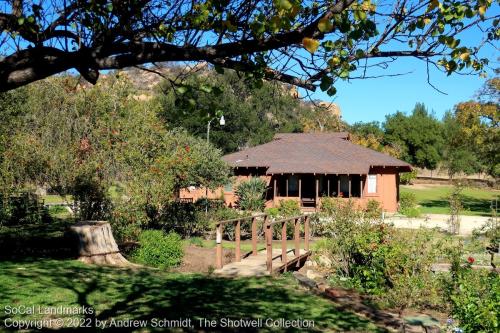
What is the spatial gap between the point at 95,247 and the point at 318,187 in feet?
79.2

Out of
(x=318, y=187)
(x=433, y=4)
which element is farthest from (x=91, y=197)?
(x=318, y=187)

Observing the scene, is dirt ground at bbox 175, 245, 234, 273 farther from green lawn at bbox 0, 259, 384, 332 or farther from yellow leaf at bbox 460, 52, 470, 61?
yellow leaf at bbox 460, 52, 470, 61

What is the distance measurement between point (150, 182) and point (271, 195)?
63.6 ft

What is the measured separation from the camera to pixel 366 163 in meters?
32.2

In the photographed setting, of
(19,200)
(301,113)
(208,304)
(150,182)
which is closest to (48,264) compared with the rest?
(208,304)

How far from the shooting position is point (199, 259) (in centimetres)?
1292

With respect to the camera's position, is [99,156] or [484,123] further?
[484,123]

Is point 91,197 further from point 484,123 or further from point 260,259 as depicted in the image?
point 484,123

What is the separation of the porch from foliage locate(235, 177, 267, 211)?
7.24m

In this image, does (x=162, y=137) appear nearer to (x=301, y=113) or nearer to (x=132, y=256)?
(x=132, y=256)

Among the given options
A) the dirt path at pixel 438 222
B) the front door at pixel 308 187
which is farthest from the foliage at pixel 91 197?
the front door at pixel 308 187

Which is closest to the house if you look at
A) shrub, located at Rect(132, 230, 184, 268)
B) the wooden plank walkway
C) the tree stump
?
the wooden plank walkway

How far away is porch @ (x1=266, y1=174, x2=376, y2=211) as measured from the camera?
32656 millimetres

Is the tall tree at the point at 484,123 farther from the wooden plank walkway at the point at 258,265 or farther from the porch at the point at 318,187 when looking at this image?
the wooden plank walkway at the point at 258,265
